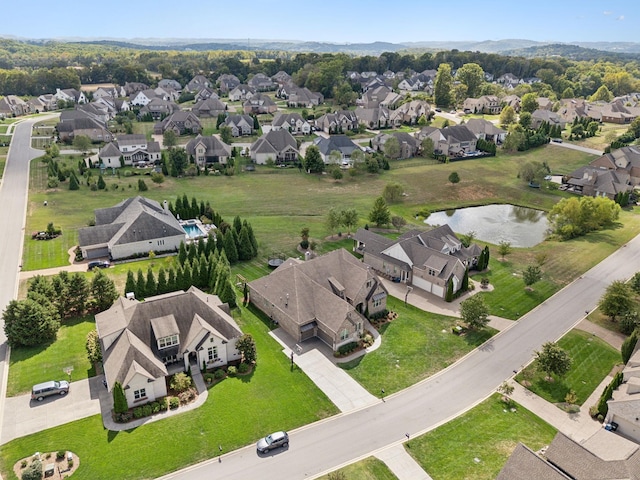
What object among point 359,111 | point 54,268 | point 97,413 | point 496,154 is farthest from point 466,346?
point 359,111

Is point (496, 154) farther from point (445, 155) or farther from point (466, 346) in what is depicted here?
point (466, 346)

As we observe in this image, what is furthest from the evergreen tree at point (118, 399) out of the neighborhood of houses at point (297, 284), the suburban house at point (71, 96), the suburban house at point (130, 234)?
the suburban house at point (71, 96)

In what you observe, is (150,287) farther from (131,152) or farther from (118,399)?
(131,152)

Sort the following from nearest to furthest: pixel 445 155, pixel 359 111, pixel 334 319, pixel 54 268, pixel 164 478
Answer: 1. pixel 164 478
2. pixel 334 319
3. pixel 54 268
4. pixel 445 155
5. pixel 359 111

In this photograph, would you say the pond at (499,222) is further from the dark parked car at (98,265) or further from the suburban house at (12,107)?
the suburban house at (12,107)

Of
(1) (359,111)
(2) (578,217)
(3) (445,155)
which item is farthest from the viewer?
(1) (359,111)

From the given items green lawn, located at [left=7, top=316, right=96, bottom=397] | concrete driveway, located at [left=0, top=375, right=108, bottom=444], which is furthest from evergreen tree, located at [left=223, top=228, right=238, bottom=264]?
concrete driveway, located at [left=0, top=375, right=108, bottom=444]
